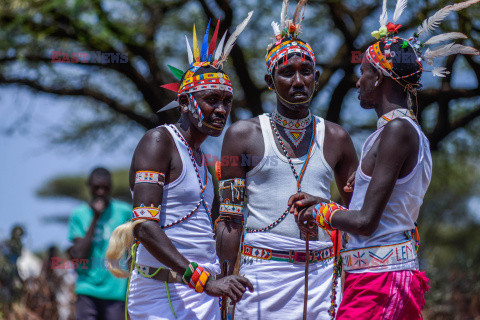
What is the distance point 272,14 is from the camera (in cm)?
1010

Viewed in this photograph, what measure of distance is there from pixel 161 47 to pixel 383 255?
875 cm

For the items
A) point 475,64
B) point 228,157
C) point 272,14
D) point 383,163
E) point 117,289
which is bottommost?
point 117,289

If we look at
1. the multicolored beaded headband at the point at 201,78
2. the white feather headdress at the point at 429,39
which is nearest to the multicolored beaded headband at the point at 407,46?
the white feather headdress at the point at 429,39

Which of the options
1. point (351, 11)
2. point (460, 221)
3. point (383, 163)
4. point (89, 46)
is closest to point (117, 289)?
point (383, 163)

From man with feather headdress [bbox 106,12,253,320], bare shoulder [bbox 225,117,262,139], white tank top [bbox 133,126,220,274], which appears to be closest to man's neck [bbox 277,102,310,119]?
bare shoulder [bbox 225,117,262,139]

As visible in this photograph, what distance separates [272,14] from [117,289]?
17.9 feet

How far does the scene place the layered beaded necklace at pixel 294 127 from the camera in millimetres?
4266

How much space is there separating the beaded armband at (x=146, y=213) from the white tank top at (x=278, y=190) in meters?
0.75

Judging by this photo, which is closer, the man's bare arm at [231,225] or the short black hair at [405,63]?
the short black hair at [405,63]

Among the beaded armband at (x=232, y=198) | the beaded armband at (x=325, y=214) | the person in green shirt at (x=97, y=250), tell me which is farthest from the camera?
the person in green shirt at (x=97, y=250)

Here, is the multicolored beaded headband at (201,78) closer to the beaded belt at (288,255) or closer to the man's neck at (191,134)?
the man's neck at (191,134)

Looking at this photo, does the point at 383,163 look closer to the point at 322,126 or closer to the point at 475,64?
the point at 322,126

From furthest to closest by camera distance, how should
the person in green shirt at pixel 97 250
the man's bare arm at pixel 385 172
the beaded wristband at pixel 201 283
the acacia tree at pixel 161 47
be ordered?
1. the acacia tree at pixel 161 47
2. the person in green shirt at pixel 97 250
3. the beaded wristband at pixel 201 283
4. the man's bare arm at pixel 385 172

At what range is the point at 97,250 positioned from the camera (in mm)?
6305
